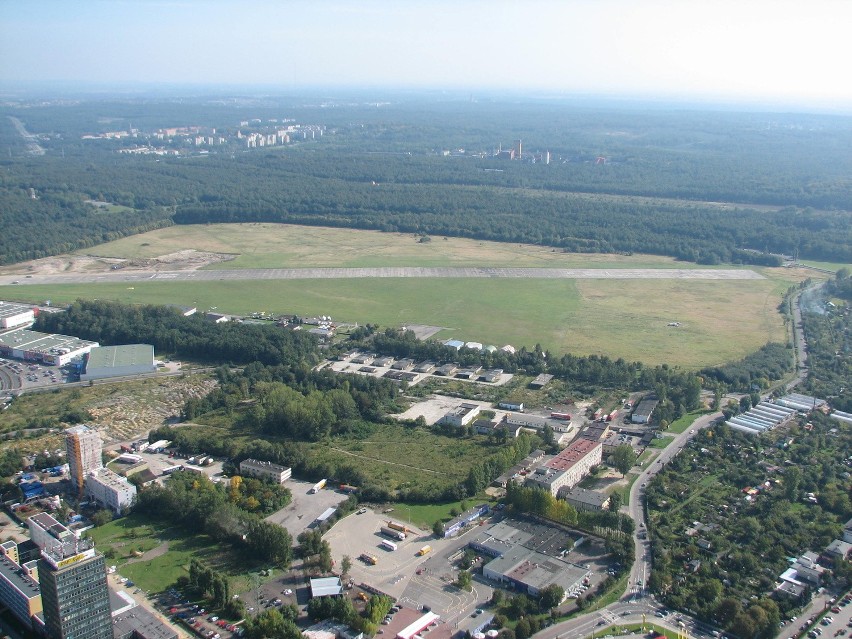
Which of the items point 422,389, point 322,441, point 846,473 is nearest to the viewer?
point 846,473

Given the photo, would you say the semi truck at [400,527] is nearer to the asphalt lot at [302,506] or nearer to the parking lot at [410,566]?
the parking lot at [410,566]

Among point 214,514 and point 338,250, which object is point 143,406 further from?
point 338,250

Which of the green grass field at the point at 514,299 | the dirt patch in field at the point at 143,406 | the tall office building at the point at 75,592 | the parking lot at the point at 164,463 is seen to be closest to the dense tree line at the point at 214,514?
the parking lot at the point at 164,463

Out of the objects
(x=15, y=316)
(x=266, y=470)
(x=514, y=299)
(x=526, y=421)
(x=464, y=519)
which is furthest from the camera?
(x=514, y=299)

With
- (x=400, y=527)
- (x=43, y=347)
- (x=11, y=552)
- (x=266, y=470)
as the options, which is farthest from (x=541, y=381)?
(x=43, y=347)

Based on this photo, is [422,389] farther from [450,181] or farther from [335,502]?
[450,181]

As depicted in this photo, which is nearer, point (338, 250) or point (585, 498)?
point (585, 498)

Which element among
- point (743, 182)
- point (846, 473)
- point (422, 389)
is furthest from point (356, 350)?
point (743, 182)
